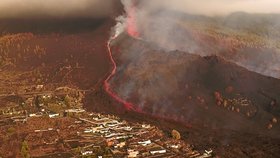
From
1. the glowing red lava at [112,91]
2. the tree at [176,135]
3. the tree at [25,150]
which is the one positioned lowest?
the tree at [25,150]

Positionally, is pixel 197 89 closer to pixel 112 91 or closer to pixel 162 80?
pixel 162 80

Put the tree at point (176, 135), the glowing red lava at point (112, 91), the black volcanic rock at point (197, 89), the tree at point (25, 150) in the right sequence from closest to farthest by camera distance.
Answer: the tree at point (25, 150) → the tree at point (176, 135) → the black volcanic rock at point (197, 89) → the glowing red lava at point (112, 91)

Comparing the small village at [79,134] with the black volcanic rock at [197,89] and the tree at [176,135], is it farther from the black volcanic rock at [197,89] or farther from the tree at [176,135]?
the black volcanic rock at [197,89]

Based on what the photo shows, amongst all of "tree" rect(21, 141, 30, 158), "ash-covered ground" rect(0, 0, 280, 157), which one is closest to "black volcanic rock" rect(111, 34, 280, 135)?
"ash-covered ground" rect(0, 0, 280, 157)

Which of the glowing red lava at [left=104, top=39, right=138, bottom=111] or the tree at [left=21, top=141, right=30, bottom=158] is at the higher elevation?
the glowing red lava at [left=104, top=39, right=138, bottom=111]

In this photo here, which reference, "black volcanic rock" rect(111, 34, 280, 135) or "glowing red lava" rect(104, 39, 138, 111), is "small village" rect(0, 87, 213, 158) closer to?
"glowing red lava" rect(104, 39, 138, 111)

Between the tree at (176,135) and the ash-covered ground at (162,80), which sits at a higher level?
the ash-covered ground at (162,80)

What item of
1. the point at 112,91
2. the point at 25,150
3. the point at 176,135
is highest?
the point at 112,91

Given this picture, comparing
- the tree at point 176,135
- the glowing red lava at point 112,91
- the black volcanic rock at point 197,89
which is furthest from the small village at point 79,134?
the black volcanic rock at point 197,89

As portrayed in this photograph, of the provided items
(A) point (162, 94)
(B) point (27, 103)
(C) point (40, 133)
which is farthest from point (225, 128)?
(B) point (27, 103)

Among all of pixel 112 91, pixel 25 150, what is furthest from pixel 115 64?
pixel 25 150
